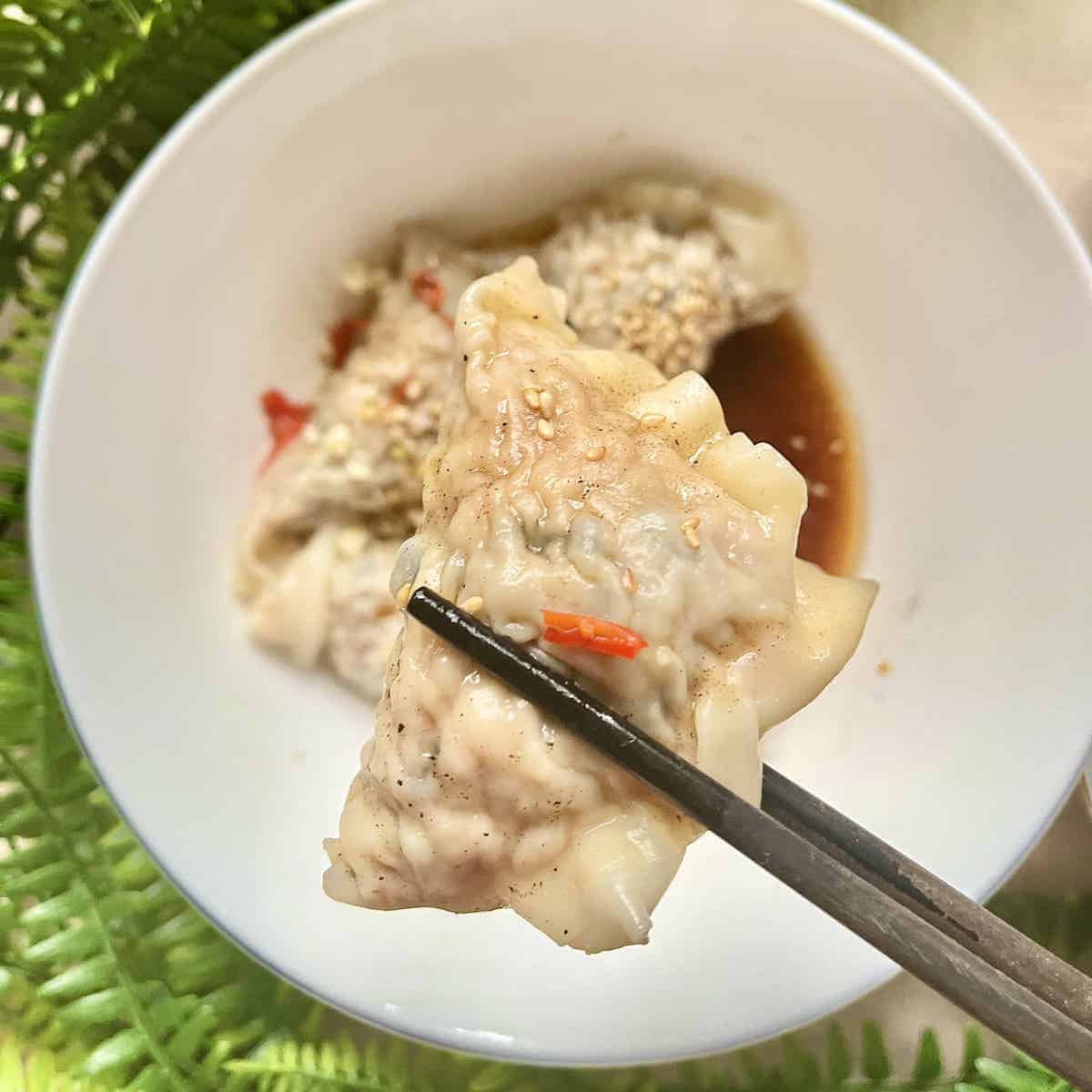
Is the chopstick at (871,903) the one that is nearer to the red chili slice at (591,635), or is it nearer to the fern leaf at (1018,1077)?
the red chili slice at (591,635)

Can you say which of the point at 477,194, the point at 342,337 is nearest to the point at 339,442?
the point at 342,337

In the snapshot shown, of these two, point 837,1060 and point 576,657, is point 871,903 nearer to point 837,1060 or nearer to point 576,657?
point 576,657

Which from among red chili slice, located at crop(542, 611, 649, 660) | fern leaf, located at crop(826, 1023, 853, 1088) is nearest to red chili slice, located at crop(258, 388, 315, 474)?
red chili slice, located at crop(542, 611, 649, 660)

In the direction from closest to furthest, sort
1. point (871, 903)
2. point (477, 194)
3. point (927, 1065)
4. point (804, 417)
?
point (871, 903), point (927, 1065), point (477, 194), point (804, 417)

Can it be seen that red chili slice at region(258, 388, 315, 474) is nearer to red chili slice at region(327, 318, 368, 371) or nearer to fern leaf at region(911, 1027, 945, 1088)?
red chili slice at region(327, 318, 368, 371)

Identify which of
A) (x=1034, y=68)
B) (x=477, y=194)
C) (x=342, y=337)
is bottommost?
(x=342, y=337)

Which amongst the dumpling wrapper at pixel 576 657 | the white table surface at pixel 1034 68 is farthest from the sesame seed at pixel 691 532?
the white table surface at pixel 1034 68
